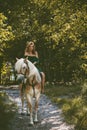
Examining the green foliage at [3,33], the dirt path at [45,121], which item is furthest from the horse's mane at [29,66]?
the green foliage at [3,33]

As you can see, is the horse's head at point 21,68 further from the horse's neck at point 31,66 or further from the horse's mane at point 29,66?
the horse's neck at point 31,66

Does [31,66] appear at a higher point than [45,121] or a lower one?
higher

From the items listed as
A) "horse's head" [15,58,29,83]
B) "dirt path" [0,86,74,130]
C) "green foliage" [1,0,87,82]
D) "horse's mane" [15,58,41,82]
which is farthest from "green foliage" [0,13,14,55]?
"horse's head" [15,58,29,83]

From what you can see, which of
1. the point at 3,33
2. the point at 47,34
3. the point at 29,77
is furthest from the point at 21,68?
the point at 47,34

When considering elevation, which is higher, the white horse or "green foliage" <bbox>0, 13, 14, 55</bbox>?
"green foliage" <bbox>0, 13, 14, 55</bbox>

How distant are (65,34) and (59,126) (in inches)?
932

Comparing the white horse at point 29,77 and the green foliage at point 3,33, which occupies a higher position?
the green foliage at point 3,33

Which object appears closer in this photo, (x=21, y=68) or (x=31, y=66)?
(x=21, y=68)

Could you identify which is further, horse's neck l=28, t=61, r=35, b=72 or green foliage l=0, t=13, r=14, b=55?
green foliage l=0, t=13, r=14, b=55

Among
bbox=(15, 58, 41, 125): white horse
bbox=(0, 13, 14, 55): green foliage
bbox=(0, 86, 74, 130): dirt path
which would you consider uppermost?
bbox=(0, 13, 14, 55): green foliage

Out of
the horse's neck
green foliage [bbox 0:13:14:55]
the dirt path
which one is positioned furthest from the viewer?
green foliage [bbox 0:13:14:55]

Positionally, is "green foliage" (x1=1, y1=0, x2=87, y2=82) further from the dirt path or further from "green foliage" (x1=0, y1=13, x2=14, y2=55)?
the dirt path

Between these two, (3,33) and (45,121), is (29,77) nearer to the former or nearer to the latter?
(45,121)

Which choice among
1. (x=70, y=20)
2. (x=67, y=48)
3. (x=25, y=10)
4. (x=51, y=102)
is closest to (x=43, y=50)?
(x=67, y=48)
